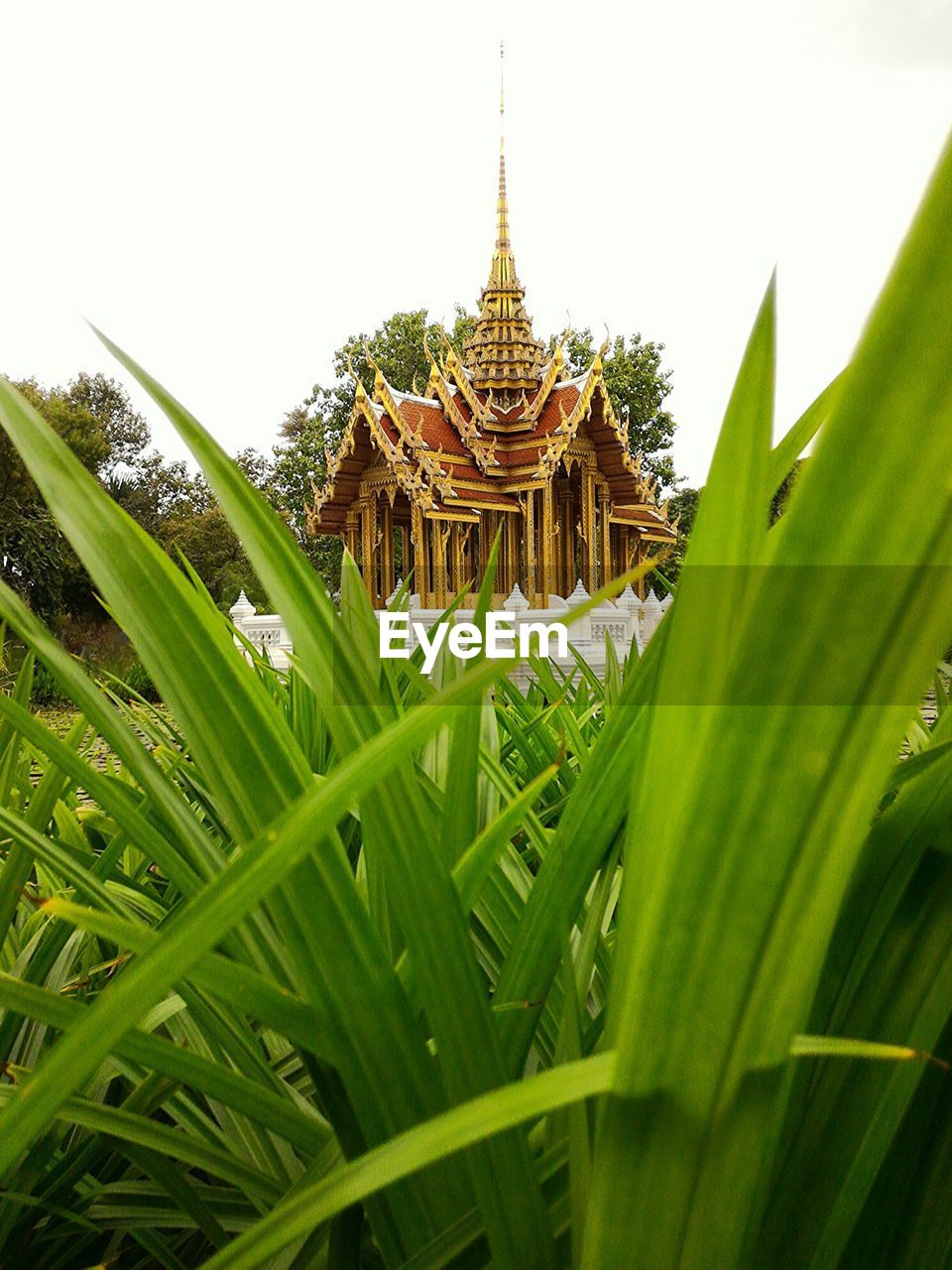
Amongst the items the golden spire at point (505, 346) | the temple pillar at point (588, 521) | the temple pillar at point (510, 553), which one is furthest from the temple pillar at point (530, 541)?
the golden spire at point (505, 346)

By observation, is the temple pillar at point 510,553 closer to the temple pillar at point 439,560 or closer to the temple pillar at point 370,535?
the temple pillar at point 439,560

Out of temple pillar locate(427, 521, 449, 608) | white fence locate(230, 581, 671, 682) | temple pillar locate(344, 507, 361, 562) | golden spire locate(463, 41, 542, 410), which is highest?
golden spire locate(463, 41, 542, 410)

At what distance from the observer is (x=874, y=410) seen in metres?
0.14

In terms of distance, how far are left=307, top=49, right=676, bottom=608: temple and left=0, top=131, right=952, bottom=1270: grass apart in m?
7.71

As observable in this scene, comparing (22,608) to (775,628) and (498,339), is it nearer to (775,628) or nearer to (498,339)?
(775,628)

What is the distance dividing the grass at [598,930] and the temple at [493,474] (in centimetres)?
771

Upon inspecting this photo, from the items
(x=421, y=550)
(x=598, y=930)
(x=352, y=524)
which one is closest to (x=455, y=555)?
(x=421, y=550)

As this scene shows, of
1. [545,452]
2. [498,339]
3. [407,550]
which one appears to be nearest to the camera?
[545,452]

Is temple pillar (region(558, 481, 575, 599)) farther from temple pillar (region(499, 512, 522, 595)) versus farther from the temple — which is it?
temple pillar (region(499, 512, 522, 595))

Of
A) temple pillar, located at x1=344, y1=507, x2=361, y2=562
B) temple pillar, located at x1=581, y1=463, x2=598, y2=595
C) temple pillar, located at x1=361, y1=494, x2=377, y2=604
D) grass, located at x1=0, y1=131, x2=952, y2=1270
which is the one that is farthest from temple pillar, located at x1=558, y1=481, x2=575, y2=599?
grass, located at x1=0, y1=131, x2=952, y2=1270

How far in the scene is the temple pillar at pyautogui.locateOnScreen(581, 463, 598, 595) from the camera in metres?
8.79

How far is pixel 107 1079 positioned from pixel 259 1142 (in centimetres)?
11

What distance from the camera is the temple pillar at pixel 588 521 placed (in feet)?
28.8

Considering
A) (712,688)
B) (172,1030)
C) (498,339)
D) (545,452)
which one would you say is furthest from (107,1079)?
(498,339)
